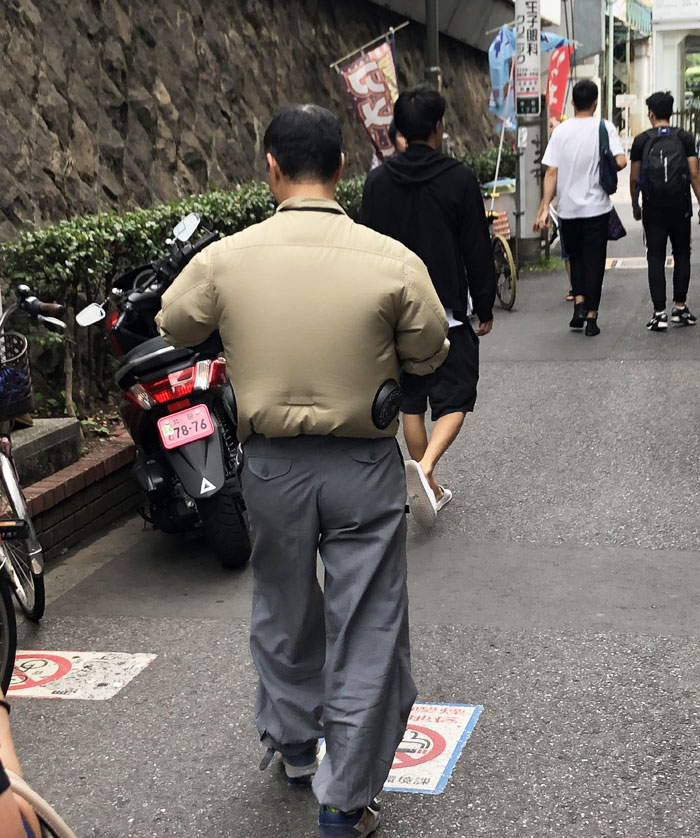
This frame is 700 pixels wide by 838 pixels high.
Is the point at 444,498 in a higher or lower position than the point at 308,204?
lower

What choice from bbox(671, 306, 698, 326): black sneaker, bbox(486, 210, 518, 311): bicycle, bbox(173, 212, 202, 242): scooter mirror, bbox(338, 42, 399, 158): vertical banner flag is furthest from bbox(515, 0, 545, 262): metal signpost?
bbox(173, 212, 202, 242): scooter mirror

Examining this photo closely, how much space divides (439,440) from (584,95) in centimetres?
509

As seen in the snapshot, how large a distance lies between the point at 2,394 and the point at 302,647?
Answer: 2171 mm

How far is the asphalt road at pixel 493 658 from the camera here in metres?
3.47

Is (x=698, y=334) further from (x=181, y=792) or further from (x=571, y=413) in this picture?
(x=181, y=792)

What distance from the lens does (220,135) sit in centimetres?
1209

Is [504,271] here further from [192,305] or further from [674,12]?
[674,12]

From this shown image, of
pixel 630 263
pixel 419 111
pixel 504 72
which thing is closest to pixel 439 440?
pixel 419 111

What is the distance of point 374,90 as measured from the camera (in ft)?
41.8

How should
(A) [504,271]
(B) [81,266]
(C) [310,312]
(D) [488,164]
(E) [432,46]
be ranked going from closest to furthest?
(C) [310,312], (B) [81,266], (A) [504,271], (E) [432,46], (D) [488,164]

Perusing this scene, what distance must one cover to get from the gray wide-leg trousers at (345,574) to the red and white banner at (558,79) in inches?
542

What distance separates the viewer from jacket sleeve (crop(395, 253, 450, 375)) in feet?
10.1

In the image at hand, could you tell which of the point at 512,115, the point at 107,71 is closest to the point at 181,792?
the point at 107,71

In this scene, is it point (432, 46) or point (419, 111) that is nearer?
point (419, 111)
